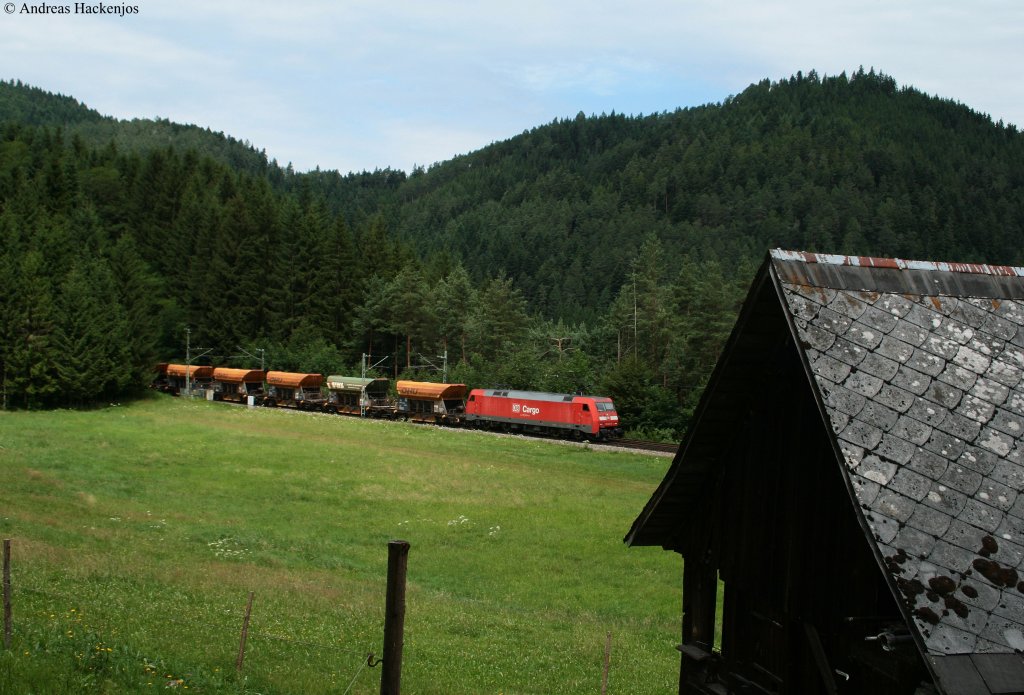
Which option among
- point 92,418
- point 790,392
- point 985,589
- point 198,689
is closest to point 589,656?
point 198,689

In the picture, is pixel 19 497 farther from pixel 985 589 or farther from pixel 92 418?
pixel 92 418

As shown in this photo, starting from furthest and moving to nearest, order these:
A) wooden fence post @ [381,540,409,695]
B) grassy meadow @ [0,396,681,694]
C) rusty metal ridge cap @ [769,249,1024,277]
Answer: grassy meadow @ [0,396,681,694], wooden fence post @ [381,540,409,695], rusty metal ridge cap @ [769,249,1024,277]

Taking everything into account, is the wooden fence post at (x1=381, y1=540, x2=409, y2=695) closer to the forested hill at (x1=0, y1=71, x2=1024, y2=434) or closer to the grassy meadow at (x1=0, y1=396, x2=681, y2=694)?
the grassy meadow at (x1=0, y1=396, x2=681, y2=694)

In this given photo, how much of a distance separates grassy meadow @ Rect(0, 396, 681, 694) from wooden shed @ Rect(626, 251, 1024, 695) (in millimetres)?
7583

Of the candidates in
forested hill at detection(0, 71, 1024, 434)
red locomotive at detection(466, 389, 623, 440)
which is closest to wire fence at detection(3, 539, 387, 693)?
red locomotive at detection(466, 389, 623, 440)

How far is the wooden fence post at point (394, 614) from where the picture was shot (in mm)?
6754

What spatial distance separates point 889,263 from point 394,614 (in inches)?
181

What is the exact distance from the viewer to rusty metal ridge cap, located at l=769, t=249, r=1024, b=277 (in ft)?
20.6

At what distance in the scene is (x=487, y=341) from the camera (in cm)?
9762

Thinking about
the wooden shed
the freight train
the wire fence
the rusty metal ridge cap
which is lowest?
the freight train

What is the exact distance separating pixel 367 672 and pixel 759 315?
36.8 ft

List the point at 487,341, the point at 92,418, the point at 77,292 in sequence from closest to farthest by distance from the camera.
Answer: the point at 92,418 → the point at 77,292 → the point at 487,341

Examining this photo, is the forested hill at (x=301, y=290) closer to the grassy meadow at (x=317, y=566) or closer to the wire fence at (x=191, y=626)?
the grassy meadow at (x=317, y=566)

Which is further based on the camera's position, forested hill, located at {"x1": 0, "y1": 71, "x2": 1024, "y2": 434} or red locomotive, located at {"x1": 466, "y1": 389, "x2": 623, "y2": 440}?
forested hill, located at {"x1": 0, "y1": 71, "x2": 1024, "y2": 434}
